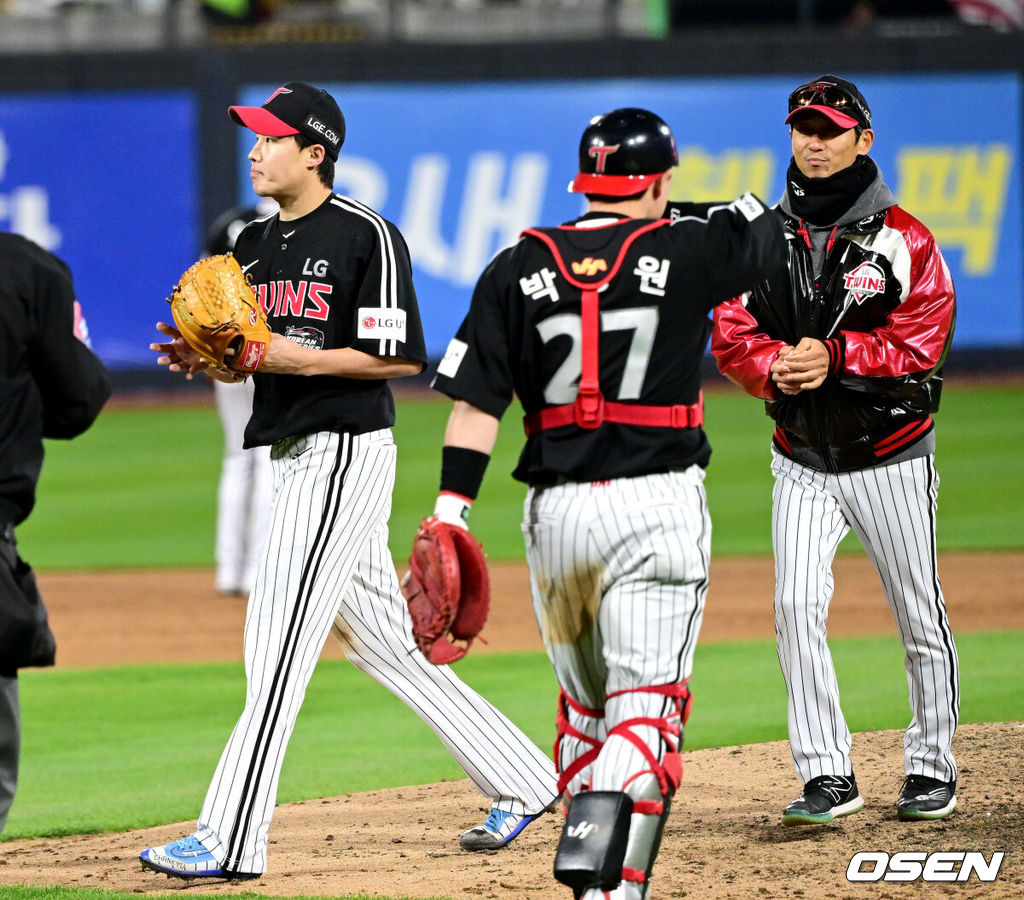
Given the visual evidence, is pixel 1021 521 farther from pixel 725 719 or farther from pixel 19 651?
pixel 19 651

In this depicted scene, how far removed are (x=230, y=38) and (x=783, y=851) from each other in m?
18.6

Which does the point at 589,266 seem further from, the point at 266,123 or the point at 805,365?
the point at 266,123

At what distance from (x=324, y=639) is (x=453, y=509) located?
0.85 meters

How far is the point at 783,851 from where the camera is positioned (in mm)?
4551

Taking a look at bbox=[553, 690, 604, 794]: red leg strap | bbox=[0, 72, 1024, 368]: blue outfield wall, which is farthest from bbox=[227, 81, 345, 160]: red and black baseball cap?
bbox=[0, 72, 1024, 368]: blue outfield wall

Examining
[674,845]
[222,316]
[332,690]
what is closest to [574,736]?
[674,845]

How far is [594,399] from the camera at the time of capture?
3762mm

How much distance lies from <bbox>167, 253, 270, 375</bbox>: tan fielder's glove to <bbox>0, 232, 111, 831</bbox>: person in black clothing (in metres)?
0.55

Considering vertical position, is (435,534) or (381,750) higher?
(435,534)

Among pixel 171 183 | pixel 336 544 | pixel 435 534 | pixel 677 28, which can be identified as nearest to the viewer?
pixel 435 534

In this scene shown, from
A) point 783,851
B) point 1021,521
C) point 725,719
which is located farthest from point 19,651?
point 1021,521

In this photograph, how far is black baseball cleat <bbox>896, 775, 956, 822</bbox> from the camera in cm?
474

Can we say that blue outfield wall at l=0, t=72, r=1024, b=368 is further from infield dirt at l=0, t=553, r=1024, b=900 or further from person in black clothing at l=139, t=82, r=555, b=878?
person in black clothing at l=139, t=82, r=555, b=878

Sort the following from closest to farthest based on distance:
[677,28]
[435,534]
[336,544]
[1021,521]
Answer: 1. [435,534]
2. [336,544]
3. [1021,521]
4. [677,28]
